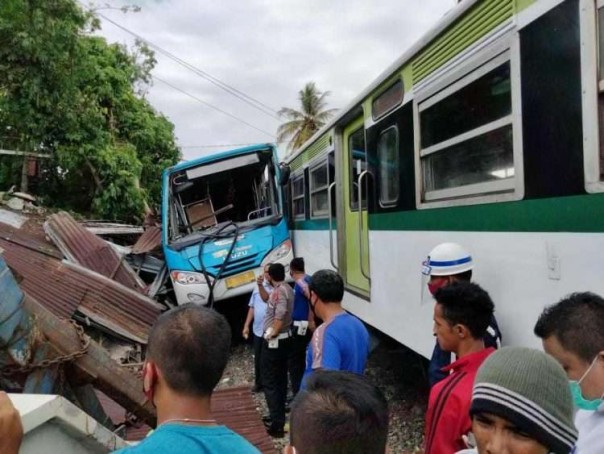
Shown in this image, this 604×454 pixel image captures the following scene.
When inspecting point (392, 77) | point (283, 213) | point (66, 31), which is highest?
point (66, 31)

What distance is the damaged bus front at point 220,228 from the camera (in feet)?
25.5

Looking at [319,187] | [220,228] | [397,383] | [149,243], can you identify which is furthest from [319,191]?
[149,243]

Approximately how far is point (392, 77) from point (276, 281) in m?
2.23

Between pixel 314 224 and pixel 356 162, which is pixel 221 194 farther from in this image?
pixel 356 162

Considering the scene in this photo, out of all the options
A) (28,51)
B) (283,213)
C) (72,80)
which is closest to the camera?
(283,213)

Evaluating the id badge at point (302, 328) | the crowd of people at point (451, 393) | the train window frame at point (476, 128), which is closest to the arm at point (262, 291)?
the id badge at point (302, 328)

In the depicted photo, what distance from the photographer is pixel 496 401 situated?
131 centimetres

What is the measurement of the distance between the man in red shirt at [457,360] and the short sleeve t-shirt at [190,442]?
0.79 meters

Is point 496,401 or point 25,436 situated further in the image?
point 25,436

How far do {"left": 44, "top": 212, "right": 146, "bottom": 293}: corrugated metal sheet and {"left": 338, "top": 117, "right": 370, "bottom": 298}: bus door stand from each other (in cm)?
420

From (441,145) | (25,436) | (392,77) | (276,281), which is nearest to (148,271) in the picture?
(276,281)

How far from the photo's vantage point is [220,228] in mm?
8023

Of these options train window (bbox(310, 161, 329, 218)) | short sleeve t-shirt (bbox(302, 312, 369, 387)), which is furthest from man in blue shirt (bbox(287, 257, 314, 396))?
short sleeve t-shirt (bbox(302, 312, 369, 387))

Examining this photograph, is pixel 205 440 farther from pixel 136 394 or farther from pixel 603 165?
pixel 603 165
